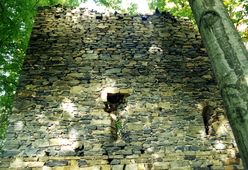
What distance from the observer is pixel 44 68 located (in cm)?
535

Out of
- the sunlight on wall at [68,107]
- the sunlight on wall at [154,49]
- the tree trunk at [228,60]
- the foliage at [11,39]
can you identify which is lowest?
the tree trunk at [228,60]

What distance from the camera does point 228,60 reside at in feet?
7.07

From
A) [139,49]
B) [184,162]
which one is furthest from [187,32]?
[184,162]

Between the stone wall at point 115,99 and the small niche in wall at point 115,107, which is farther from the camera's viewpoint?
the small niche in wall at point 115,107

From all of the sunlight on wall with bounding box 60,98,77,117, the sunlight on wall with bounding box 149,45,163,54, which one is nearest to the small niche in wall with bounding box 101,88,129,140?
the sunlight on wall with bounding box 60,98,77,117

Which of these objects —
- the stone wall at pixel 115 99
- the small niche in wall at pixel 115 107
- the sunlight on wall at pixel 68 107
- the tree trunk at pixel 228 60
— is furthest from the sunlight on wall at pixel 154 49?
the tree trunk at pixel 228 60

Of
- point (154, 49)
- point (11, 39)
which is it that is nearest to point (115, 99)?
point (154, 49)

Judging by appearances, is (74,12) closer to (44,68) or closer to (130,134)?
(44,68)

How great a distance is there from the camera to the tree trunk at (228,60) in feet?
6.25

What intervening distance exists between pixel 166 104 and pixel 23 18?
19.6 ft

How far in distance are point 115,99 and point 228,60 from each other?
3.19 metres

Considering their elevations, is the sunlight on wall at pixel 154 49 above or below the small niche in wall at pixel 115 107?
above

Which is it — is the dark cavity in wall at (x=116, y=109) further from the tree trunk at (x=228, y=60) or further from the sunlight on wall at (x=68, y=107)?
the tree trunk at (x=228, y=60)

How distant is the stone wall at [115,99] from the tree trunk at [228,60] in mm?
2531
